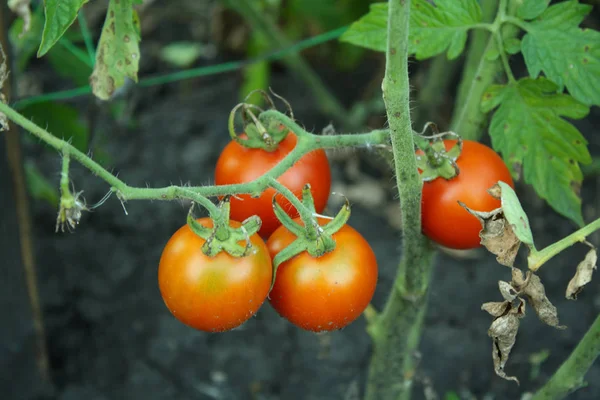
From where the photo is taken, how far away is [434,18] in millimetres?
986

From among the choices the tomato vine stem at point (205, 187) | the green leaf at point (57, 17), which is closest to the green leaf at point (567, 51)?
the tomato vine stem at point (205, 187)

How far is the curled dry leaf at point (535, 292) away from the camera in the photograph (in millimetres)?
762

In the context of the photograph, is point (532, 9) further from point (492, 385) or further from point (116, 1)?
point (492, 385)

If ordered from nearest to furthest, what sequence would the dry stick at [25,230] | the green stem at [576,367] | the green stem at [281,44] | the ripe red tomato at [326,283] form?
the ripe red tomato at [326,283] < the green stem at [576,367] < the dry stick at [25,230] < the green stem at [281,44]

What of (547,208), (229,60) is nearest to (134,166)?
(229,60)

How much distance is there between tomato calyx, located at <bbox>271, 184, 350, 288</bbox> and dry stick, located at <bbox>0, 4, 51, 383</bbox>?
78 centimetres

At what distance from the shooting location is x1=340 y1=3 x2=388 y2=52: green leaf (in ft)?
3.35

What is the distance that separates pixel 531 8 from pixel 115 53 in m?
0.58

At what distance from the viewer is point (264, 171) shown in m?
0.94

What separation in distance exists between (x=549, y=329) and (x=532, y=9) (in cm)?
119

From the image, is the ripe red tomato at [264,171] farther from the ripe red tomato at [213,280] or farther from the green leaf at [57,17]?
the green leaf at [57,17]

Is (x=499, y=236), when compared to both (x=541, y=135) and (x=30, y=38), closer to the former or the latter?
(x=541, y=135)

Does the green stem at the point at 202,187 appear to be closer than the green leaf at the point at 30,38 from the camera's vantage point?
Yes

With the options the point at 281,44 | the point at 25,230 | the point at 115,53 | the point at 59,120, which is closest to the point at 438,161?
the point at 115,53
